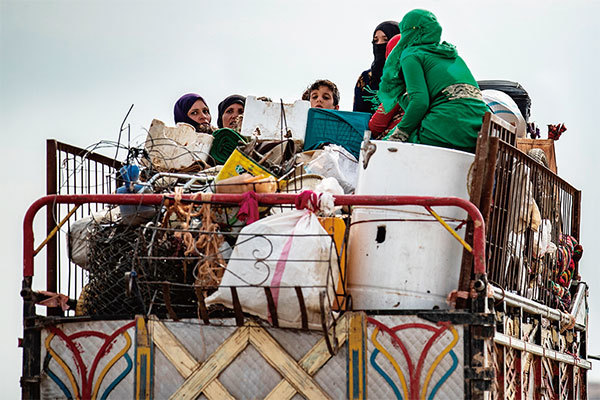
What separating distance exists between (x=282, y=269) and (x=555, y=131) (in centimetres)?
493

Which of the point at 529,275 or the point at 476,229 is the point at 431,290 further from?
the point at 529,275

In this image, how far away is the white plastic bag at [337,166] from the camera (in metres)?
7.18

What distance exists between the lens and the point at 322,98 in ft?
31.3

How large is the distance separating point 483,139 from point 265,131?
111 inches

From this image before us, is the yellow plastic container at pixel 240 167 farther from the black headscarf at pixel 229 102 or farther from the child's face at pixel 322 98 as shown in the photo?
the black headscarf at pixel 229 102

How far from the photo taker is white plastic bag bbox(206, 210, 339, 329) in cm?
552

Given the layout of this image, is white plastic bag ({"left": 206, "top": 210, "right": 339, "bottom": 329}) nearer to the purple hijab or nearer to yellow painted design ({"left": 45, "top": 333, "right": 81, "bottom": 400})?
yellow painted design ({"left": 45, "top": 333, "right": 81, "bottom": 400})

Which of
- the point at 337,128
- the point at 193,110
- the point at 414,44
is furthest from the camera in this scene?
the point at 193,110

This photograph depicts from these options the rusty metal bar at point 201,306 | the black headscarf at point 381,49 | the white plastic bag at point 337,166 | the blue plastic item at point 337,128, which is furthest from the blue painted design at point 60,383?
the black headscarf at point 381,49

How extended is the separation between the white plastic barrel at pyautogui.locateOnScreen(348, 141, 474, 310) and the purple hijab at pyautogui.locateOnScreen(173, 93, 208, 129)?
13.7 ft

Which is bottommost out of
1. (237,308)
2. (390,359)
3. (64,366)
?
(64,366)

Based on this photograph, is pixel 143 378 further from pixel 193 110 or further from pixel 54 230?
pixel 193 110

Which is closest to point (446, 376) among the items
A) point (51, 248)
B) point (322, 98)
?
point (51, 248)

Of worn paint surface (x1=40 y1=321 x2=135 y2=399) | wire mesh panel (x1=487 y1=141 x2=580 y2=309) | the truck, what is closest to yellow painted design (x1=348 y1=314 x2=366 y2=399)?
the truck
